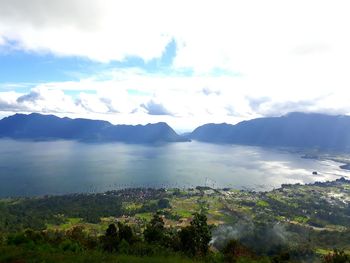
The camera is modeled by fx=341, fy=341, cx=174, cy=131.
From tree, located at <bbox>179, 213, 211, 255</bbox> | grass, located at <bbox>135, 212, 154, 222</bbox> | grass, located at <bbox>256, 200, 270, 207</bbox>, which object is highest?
tree, located at <bbox>179, 213, 211, 255</bbox>

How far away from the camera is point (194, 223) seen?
3462cm

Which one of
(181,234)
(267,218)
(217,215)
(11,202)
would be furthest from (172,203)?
(181,234)

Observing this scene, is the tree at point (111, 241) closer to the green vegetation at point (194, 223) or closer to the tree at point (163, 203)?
the green vegetation at point (194, 223)

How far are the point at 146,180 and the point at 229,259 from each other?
156078 millimetres

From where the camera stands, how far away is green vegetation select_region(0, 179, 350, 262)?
31.3 m

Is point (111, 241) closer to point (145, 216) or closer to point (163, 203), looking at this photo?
point (145, 216)

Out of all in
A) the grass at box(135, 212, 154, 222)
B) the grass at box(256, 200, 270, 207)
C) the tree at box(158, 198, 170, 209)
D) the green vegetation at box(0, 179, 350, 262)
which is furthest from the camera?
the grass at box(256, 200, 270, 207)

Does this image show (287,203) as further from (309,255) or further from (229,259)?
(229,259)

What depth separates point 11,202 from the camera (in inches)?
4631

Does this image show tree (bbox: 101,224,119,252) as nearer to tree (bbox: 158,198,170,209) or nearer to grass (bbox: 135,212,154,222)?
grass (bbox: 135,212,154,222)

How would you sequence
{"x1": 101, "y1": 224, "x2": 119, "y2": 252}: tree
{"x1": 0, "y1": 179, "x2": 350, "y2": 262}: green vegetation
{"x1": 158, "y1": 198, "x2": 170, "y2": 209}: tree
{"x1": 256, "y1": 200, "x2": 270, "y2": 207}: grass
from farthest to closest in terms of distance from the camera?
{"x1": 256, "y1": 200, "x2": 270, "y2": 207}: grass < {"x1": 158, "y1": 198, "x2": 170, "y2": 209}: tree < {"x1": 0, "y1": 179, "x2": 350, "y2": 262}: green vegetation < {"x1": 101, "y1": 224, "x2": 119, "y2": 252}: tree

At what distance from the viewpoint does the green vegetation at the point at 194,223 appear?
103 feet

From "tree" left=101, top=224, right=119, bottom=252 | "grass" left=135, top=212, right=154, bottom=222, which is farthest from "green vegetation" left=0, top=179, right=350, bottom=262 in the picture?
"grass" left=135, top=212, right=154, bottom=222

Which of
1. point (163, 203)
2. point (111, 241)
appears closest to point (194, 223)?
point (111, 241)
